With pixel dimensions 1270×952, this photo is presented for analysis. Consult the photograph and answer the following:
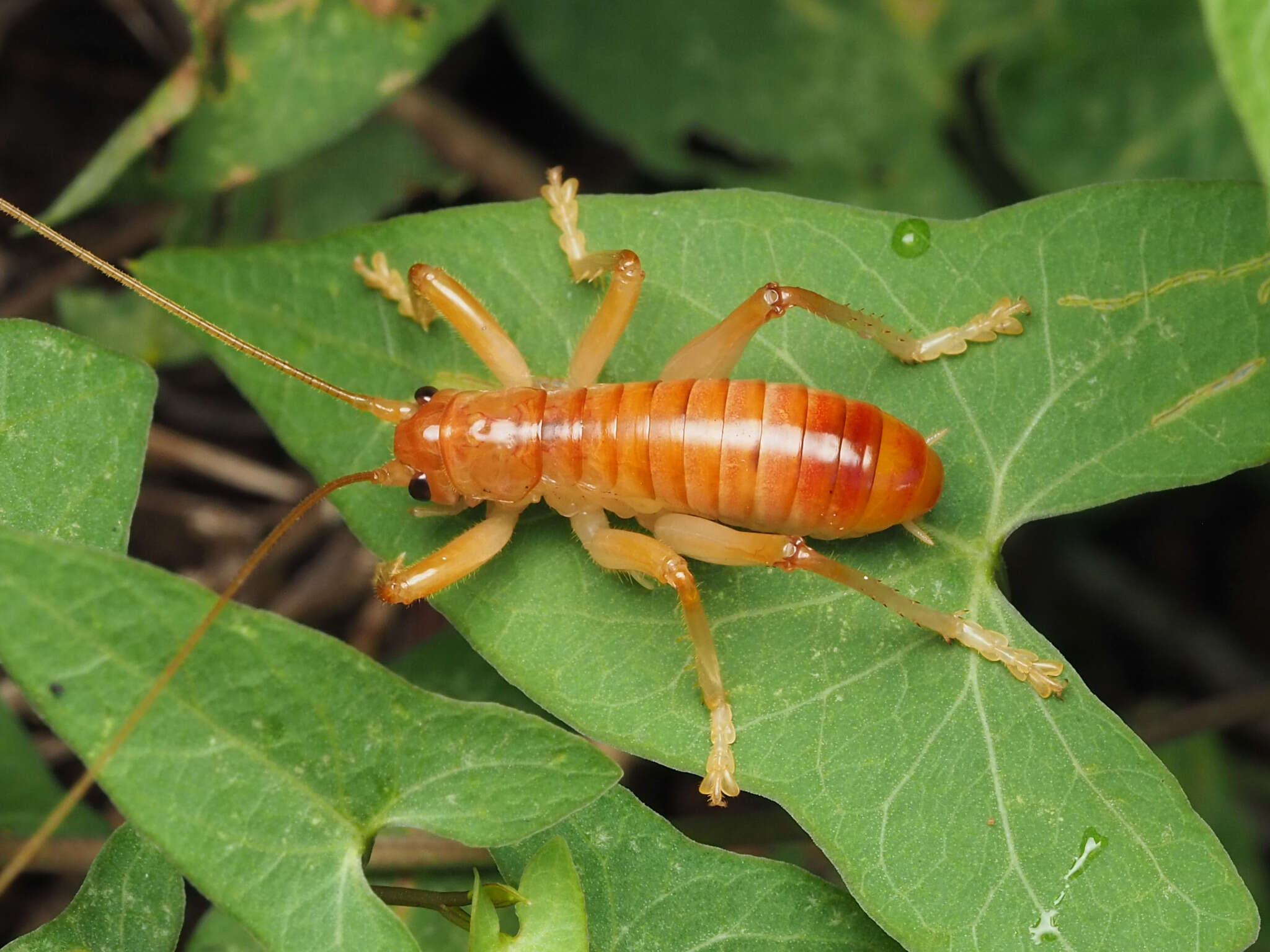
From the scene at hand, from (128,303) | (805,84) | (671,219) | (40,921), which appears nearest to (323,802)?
(671,219)

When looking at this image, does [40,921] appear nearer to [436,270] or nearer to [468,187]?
[436,270]

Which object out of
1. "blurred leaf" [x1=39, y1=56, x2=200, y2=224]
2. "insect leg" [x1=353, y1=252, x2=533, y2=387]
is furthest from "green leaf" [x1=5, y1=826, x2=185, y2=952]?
"blurred leaf" [x1=39, y1=56, x2=200, y2=224]

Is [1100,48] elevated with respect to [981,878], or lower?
elevated

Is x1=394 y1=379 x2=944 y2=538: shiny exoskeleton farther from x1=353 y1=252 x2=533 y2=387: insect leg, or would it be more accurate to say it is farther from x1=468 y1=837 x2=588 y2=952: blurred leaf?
x1=468 y1=837 x2=588 y2=952: blurred leaf

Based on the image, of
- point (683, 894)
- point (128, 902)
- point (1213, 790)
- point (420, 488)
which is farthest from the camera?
point (1213, 790)

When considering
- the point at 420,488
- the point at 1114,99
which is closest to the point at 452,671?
the point at 420,488

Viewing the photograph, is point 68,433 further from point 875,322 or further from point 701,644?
point 875,322

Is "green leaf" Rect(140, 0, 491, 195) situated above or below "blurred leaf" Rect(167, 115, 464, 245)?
above
